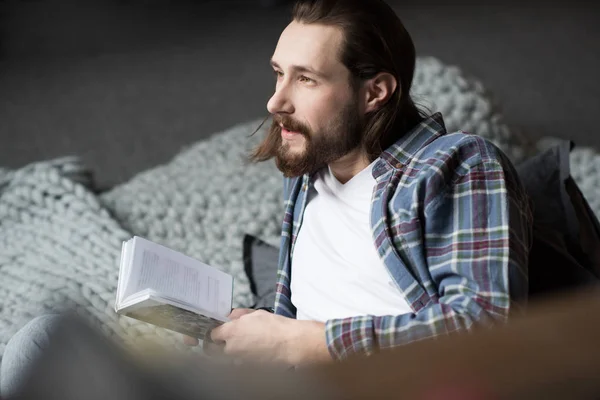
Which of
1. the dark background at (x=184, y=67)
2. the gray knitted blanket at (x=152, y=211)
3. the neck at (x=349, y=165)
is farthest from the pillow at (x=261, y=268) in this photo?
the dark background at (x=184, y=67)

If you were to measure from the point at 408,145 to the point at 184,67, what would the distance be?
167 centimetres

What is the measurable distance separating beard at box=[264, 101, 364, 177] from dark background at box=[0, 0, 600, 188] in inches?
40.8

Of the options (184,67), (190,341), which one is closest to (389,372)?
(190,341)

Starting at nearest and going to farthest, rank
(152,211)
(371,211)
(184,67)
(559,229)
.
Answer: (371,211), (559,229), (152,211), (184,67)

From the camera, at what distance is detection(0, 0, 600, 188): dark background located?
220cm

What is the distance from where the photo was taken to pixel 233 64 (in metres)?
2.57

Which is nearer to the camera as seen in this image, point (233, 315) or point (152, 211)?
point (233, 315)

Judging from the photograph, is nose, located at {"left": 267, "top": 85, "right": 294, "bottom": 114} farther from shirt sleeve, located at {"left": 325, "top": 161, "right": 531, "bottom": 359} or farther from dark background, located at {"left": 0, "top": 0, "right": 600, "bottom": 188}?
dark background, located at {"left": 0, "top": 0, "right": 600, "bottom": 188}

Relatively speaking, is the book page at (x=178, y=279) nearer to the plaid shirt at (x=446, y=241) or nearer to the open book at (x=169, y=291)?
the open book at (x=169, y=291)

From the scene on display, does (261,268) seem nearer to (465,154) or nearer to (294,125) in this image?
(294,125)

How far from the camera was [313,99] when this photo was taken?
3.42ft

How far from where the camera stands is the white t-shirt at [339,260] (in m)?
1.02

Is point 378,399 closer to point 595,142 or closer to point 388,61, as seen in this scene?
point 388,61

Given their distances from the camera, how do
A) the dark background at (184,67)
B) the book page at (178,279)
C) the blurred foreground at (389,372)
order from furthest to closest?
the dark background at (184,67) → the book page at (178,279) → the blurred foreground at (389,372)
